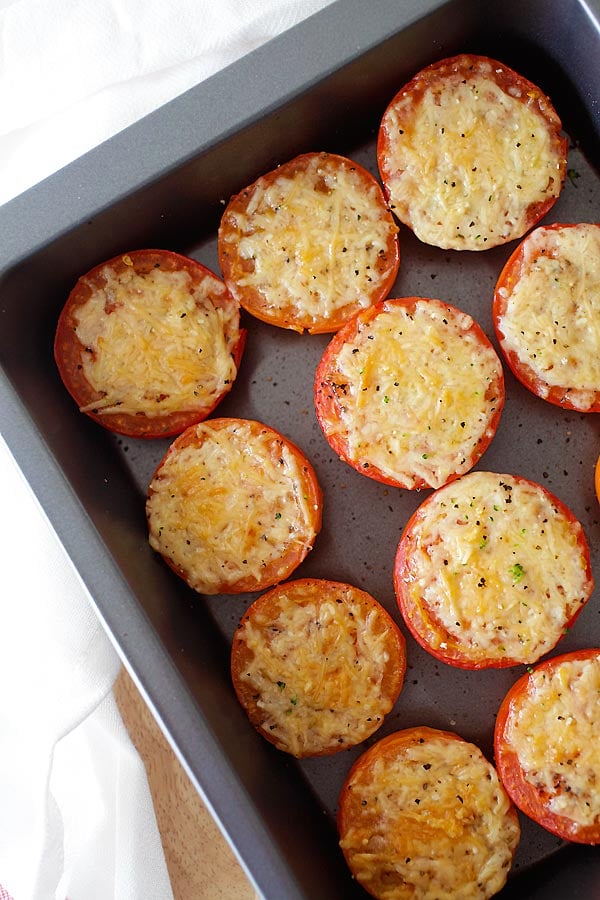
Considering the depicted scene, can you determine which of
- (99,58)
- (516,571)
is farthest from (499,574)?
(99,58)

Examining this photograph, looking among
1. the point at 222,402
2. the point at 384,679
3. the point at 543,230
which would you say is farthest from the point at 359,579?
the point at 543,230

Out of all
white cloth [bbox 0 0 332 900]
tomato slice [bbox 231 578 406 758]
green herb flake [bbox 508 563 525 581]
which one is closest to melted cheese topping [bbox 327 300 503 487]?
green herb flake [bbox 508 563 525 581]

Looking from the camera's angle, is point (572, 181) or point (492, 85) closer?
point (492, 85)

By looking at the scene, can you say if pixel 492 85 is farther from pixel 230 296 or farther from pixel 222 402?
pixel 222 402

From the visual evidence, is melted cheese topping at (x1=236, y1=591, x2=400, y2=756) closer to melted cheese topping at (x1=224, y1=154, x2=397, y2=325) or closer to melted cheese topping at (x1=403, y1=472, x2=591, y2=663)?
melted cheese topping at (x1=403, y1=472, x2=591, y2=663)

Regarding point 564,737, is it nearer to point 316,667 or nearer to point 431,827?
point 431,827

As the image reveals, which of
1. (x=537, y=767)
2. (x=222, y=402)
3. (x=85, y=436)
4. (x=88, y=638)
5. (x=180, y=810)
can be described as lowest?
(x=537, y=767)

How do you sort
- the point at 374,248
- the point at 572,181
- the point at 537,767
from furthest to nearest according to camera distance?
the point at 572,181, the point at 374,248, the point at 537,767
